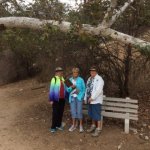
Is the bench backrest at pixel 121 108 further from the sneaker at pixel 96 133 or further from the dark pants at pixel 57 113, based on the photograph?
the dark pants at pixel 57 113

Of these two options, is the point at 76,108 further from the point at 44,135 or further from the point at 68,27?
the point at 68,27

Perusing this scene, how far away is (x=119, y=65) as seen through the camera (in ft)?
32.7

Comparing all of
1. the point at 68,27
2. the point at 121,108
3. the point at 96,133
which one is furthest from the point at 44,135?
the point at 68,27

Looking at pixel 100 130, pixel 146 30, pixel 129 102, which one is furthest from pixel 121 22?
pixel 100 130

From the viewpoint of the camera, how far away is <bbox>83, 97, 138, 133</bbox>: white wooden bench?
8.59 meters

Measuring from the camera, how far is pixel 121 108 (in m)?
8.77

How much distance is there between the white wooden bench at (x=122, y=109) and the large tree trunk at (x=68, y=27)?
5.22 feet

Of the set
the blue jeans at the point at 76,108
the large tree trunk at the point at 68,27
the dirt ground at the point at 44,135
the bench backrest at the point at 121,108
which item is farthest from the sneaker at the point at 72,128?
the large tree trunk at the point at 68,27

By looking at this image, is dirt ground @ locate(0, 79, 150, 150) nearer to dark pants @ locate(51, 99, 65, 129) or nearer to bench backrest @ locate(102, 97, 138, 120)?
dark pants @ locate(51, 99, 65, 129)

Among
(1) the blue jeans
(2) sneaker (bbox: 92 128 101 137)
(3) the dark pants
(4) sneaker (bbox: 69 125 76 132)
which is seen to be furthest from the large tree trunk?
(4) sneaker (bbox: 69 125 76 132)

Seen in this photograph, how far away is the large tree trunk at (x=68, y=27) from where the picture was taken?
7.91m

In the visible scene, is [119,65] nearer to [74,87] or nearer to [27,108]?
[74,87]

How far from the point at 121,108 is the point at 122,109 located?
0.04 meters

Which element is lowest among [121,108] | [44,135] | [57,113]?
[44,135]
